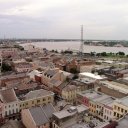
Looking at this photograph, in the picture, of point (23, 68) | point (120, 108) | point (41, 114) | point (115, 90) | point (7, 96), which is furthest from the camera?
point (23, 68)

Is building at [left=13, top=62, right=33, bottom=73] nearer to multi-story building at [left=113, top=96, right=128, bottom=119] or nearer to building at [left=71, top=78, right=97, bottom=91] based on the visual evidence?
building at [left=71, top=78, right=97, bottom=91]

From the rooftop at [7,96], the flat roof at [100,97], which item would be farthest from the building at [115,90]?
the rooftop at [7,96]

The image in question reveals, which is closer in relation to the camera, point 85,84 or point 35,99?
point 35,99

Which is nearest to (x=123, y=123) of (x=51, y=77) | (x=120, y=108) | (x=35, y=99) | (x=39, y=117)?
(x=120, y=108)

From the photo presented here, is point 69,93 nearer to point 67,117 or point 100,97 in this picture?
point 100,97

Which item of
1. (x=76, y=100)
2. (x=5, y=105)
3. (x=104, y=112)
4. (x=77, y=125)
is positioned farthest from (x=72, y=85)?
(x=77, y=125)

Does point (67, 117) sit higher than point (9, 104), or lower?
higher
